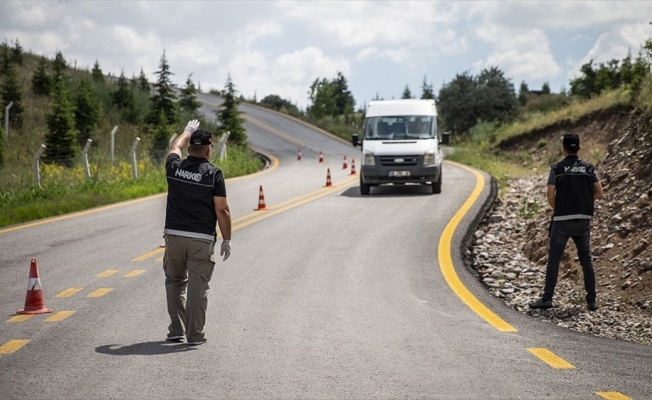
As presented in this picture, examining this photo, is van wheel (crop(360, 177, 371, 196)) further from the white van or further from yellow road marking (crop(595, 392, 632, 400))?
yellow road marking (crop(595, 392, 632, 400))

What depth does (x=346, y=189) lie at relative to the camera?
25.1m

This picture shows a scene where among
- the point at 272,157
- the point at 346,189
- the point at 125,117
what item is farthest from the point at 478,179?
the point at 125,117

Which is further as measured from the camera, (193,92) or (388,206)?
(193,92)

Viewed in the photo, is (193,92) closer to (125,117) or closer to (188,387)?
(125,117)

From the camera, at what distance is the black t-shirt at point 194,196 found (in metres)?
7.32

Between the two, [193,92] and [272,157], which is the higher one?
[193,92]

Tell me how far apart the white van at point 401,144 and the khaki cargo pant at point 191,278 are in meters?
15.7

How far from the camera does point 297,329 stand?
25.3 ft

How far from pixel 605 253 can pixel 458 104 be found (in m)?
48.8

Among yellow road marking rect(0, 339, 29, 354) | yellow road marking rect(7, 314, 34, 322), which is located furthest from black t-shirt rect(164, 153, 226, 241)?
yellow road marking rect(7, 314, 34, 322)

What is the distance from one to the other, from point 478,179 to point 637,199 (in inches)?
564

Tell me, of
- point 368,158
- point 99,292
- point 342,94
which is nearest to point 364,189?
point 368,158

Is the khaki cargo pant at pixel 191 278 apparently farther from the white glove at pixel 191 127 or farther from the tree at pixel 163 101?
the tree at pixel 163 101

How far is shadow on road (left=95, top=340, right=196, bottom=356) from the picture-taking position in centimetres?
683
